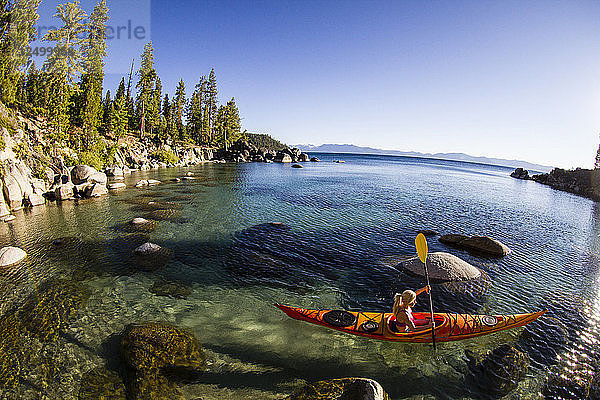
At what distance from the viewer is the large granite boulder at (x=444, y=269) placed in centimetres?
1363

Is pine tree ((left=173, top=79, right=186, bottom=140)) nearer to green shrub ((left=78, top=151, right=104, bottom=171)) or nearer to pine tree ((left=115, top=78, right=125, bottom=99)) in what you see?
pine tree ((left=115, top=78, right=125, bottom=99))

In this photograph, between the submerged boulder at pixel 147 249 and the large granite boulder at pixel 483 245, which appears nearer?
the submerged boulder at pixel 147 249

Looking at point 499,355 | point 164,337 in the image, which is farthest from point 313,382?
point 499,355

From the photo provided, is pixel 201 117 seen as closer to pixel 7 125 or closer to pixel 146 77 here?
pixel 146 77

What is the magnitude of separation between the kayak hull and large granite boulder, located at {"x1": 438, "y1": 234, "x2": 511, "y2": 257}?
365 inches

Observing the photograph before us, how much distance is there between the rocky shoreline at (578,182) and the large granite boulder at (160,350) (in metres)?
71.6

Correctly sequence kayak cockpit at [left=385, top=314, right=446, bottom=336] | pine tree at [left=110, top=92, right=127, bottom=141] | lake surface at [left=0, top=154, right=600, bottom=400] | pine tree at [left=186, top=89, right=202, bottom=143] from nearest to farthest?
lake surface at [left=0, top=154, right=600, bottom=400], kayak cockpit at [left=385, top=314, right=446, bottom=336], pine tree at [left=110, top=92, right=127, bottom=141], pine tree at [left=186, top=89, right=202, bottom=143]

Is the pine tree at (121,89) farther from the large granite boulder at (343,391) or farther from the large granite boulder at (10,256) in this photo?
the large granite boulder at (343,391)

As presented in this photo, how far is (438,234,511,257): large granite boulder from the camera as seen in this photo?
58.9ft

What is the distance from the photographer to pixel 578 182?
61.7m

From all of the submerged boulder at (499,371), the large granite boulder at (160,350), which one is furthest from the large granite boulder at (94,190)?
the submerged boulder at (499,371)

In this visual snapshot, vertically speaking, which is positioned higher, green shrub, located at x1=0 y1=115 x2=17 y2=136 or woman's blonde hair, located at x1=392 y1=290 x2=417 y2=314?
green shrub, located at x1=0 y1=115 x2=17 y2=136

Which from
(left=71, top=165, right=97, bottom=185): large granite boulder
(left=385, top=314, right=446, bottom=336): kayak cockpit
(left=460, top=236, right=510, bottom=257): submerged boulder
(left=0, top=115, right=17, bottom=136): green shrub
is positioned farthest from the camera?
(left=71, top=165, right=97, bottom=185): large granite boulder

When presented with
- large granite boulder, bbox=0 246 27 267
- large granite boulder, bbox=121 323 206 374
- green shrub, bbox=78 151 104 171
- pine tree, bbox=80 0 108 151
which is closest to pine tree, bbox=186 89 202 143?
pine tree, bbox=80 0 108 151
